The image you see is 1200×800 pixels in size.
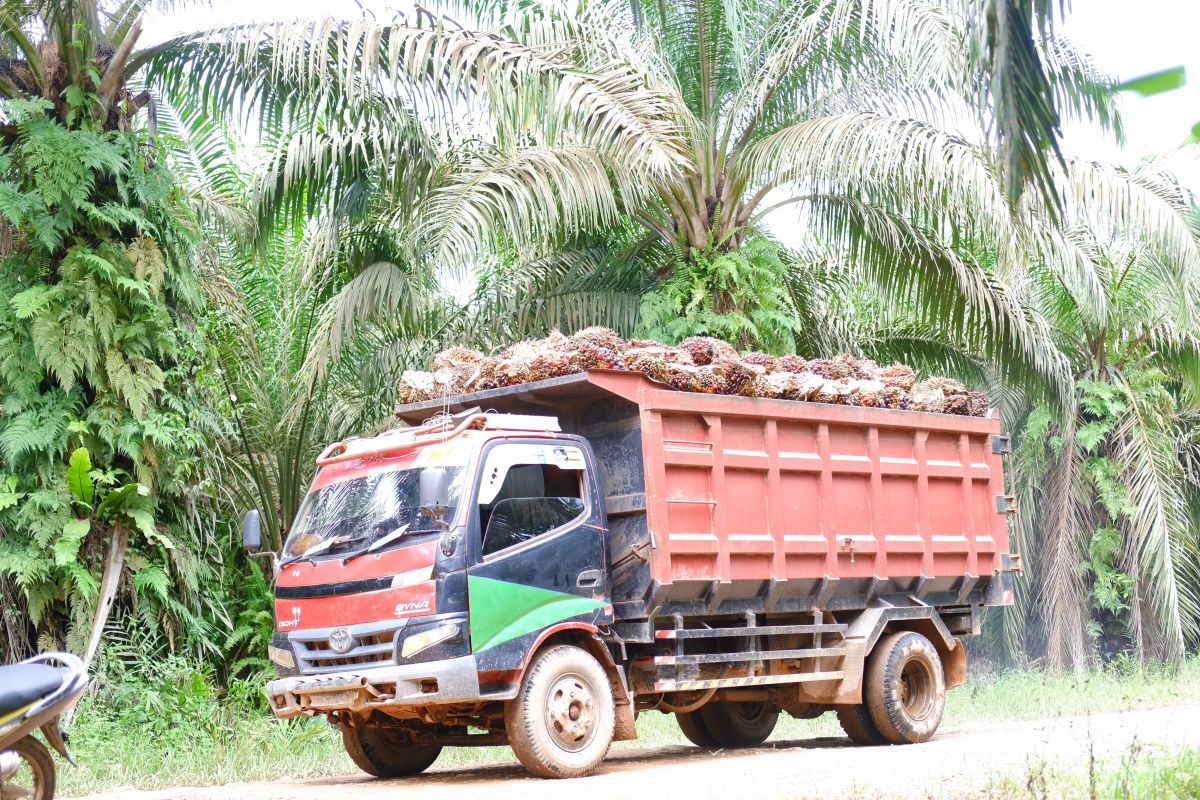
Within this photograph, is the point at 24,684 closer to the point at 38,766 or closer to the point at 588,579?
the point at 38,766

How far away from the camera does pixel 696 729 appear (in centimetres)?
1208

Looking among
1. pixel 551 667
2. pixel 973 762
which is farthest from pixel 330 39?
pixel 973 762

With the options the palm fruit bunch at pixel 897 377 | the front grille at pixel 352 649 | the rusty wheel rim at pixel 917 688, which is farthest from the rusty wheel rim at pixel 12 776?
the palm fruit bunch at pixel 897 377

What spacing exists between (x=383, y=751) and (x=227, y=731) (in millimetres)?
2491

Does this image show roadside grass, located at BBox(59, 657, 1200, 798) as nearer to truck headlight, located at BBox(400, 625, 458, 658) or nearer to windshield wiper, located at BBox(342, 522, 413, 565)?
windshield wiper, located at BBox(342, 522, 413, 565)

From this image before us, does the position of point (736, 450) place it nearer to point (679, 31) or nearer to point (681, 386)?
point (681, 386)

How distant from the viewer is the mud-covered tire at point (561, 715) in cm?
895

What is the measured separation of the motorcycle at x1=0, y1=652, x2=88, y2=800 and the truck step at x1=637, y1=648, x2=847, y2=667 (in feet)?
13.4

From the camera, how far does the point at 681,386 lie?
9.96 metres

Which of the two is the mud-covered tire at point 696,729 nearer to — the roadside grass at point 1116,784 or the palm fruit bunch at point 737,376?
the palm fruit bunch at point 737,376

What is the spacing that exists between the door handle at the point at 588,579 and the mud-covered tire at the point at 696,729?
291 centimetres

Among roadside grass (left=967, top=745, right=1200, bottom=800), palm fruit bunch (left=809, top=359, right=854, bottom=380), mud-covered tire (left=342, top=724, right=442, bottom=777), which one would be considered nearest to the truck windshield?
mud-covered tire (left=342, top=724, right=442, bottom=777)

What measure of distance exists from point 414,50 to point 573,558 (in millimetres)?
5296

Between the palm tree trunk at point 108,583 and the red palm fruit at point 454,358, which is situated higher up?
the red palm fruit at point 454,358
